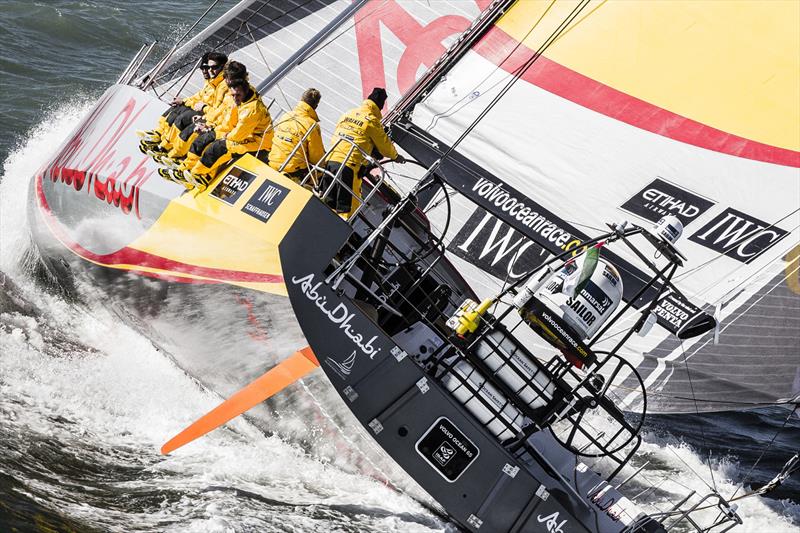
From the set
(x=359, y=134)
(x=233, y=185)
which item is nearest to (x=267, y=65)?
(x=359, y=134)

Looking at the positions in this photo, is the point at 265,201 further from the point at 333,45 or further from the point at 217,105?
the point at 333,45

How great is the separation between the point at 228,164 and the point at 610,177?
2.36 m

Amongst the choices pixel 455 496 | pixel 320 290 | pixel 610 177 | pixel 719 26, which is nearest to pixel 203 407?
pixel 320 290

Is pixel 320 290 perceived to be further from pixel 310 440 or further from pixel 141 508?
pixel 141 508

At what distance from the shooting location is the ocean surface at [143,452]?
453cm

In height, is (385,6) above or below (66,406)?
above

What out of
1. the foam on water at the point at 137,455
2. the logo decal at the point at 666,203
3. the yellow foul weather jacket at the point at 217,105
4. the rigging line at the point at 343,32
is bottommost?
the foam on water at the point at 137,455

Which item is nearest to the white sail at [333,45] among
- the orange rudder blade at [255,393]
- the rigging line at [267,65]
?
the rigging line at [267,65]

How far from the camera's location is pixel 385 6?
7.27 meters

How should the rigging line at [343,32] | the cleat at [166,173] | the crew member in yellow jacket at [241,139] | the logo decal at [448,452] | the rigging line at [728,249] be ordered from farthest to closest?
the rigging line at [343,32], the rigging line at [728,249], the cleat at [166,173], the crew member in yellow jacket at [241,139], the logo decal at [448,452]

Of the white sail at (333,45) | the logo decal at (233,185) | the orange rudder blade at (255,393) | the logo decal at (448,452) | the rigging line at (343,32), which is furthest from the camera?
the rigging line at (343,32)

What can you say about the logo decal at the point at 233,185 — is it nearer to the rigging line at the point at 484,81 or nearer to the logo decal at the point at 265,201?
the logo decal at the point at 265,201

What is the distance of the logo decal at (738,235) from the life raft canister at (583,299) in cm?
125

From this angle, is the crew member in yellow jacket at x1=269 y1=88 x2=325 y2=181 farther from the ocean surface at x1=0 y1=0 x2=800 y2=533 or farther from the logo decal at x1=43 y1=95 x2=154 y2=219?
the ocean surface at x1=0 y1=0 x2=800 y2=533
